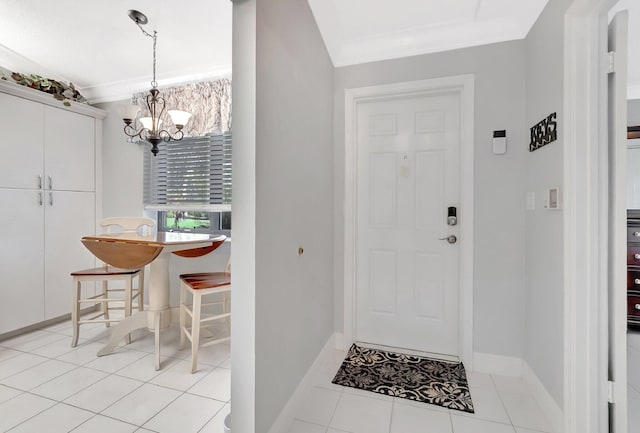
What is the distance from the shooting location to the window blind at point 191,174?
2943 mm

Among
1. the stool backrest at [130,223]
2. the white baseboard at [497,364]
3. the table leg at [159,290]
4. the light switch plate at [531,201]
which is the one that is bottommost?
the white baseboard at [497,364]

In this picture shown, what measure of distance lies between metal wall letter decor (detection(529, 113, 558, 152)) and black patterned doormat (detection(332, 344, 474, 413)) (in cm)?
158

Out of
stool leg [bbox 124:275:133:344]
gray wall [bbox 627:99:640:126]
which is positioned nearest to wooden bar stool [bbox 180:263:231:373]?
stool leg [bbox 124:275:133:344]

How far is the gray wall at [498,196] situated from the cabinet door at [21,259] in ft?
12.2

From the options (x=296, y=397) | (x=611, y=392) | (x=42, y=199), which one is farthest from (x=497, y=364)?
(x=42, y=199)

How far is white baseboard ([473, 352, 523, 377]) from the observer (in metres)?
2.05

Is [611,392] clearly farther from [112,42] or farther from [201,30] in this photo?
[112,42]

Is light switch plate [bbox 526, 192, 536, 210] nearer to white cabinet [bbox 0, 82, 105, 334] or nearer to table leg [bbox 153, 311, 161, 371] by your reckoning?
table leg [bbox 153, 311, 161, 371]

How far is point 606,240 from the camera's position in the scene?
4.49ft

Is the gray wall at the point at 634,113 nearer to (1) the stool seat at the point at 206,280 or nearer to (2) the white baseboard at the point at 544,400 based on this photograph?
(2) the white baseboard at the point at 544,400

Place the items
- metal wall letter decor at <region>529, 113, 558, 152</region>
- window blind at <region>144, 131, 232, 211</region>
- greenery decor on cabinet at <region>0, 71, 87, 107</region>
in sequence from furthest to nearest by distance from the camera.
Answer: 1. window blind at <region>144, 131, 232, 211</region>
2. greenery decor on cabinet at <region>0, 71, 87, 107</region>
3. metal wall letter decor at <region>529, 113, 558, 152</region>

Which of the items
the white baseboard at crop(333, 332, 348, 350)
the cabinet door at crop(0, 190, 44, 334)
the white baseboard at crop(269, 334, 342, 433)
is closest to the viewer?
the white baseboard at crop(269, 334, 342, 433)

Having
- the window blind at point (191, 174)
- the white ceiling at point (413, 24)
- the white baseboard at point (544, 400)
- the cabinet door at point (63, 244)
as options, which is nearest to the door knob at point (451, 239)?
the white baseboard at point (544, 400)

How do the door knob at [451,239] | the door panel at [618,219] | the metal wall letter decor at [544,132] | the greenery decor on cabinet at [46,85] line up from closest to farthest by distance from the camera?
1. the door panel at [618,219]
2. the metal wall letter decor at [544,132]
3. the door knob at [451,239]
4. the greenery decor on cabinet at [46,85]
